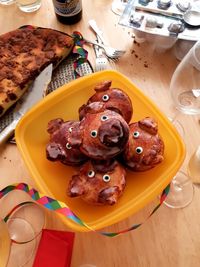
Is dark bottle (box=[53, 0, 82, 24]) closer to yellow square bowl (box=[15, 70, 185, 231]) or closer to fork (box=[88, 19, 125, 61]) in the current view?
fork (box=[88, 19, 125, 61])

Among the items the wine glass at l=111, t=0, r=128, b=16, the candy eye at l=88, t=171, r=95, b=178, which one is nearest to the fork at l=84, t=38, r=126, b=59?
the wine glass at l=111, t=0, r=128, b=16

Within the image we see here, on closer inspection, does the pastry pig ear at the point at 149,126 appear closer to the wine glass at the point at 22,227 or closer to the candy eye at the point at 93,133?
the candy eye at the point at 93,133

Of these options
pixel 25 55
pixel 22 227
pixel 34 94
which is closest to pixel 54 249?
pixel 22 227

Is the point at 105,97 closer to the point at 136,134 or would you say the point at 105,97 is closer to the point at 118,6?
the point at 136,134

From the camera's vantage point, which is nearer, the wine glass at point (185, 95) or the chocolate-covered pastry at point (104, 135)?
the chocolate-covered pastry at point (104, 135)

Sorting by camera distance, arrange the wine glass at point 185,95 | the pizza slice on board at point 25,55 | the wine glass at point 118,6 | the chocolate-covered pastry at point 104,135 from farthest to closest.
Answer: the wine glass at point 118,6, the pizza slice on board at point 25,55, the wine glass at point 185,95, the chocolate-covered pastry at point 104,135

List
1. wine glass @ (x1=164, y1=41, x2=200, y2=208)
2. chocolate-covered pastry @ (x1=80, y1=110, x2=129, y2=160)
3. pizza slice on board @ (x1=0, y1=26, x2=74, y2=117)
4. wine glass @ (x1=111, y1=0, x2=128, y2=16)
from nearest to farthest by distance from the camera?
chocolate-covered pastry @ (x1=80, y1=110, x2=129, y2=160) < wine glass @ (x1=164, y1=41, x2=200, y2=208) < pizza slice on board @ (x1=0, y1=26, x2=74, y2=117) < wine glass @ (x1=111, y1=0, x2=128, y2=16)

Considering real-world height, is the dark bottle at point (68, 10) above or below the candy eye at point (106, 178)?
above

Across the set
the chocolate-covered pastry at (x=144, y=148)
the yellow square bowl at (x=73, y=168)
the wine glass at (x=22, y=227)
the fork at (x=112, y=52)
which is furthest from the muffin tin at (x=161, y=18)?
the wine glass at (x=22, y=227)
